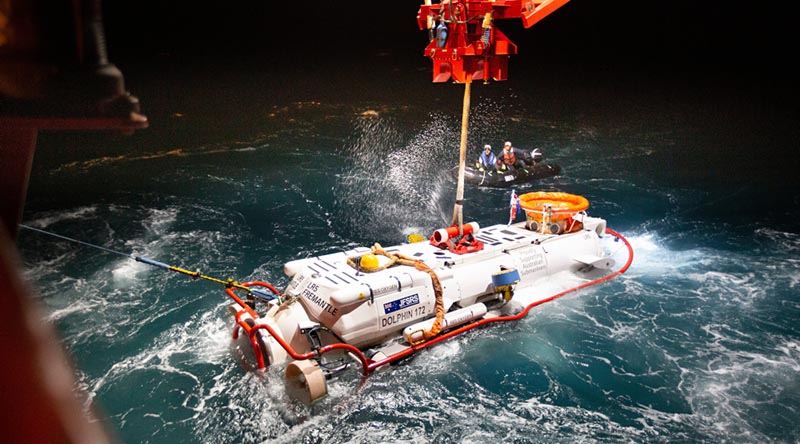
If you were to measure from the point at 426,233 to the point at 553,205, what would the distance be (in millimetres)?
3914

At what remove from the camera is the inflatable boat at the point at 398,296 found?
8.08 metres

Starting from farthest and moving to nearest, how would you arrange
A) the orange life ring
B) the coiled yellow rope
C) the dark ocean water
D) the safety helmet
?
the orange life ring < the safety helmet < the coiled yellow rope < the dark ocean water

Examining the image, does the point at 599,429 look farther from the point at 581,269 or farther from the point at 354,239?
the point at 354,239

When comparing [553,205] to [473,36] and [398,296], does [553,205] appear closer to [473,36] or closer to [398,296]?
[473,36]

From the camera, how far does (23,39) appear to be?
1297mm

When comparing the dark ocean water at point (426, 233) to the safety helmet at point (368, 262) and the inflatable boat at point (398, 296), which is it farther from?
the safety helmet at point (368, 262)

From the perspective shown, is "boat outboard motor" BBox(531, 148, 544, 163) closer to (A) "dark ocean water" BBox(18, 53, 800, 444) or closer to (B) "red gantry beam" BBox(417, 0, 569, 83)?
(A) "dark ocean water" BBox(18, 53, 800, 444)

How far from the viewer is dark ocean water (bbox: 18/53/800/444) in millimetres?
7910

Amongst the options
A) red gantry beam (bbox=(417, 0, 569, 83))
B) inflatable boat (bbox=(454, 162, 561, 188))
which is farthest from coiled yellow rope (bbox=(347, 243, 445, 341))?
inflatable boat (bbox=(454, 162, 561, 188))

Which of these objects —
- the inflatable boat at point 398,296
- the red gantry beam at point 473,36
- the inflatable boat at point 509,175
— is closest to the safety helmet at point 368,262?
the inflatable boat at point 398,296

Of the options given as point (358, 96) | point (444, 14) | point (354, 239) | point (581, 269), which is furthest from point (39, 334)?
point (358, 96)

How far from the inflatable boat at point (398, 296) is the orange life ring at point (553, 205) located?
0.15ft

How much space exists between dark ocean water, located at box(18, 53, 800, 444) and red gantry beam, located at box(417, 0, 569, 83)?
487 centimetres

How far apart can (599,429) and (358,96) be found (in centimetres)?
2281
